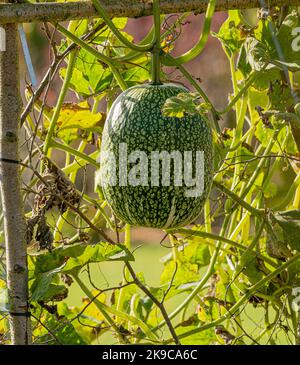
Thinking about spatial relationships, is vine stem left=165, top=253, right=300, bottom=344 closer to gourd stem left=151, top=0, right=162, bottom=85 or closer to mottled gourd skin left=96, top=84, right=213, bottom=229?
mottled gourd skin left=96, top=84, right=213, bottom=229

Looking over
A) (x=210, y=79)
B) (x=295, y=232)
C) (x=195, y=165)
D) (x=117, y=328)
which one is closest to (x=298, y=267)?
(x=295, y=232)

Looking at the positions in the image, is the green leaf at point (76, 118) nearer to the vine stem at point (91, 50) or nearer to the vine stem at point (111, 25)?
the vine stem at point (91, 50)

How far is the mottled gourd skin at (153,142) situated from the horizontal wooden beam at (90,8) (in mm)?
144

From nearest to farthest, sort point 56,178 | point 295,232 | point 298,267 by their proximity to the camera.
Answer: point 56,178
point 295,232
point 298,267

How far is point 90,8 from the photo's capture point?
55.9 inches

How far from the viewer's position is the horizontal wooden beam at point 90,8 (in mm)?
1403

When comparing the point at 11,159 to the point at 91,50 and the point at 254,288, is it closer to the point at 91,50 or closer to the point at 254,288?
the point at 91,50

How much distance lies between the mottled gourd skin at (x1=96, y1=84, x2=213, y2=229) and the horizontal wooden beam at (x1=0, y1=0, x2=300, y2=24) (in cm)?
14

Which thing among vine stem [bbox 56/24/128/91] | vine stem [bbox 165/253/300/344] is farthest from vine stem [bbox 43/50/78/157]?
vine stem [bbox 165/253/300/344]

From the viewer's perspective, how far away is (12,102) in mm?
1438

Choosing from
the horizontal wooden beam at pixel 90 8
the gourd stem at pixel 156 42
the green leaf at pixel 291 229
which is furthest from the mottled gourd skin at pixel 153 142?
the green leaf at pixel 291 229

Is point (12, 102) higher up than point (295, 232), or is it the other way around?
point (12, 102)
